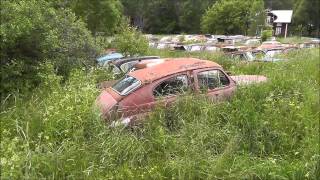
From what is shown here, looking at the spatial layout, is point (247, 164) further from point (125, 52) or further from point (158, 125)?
point (125, 52)

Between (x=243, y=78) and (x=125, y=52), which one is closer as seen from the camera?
(x=243, y=78)

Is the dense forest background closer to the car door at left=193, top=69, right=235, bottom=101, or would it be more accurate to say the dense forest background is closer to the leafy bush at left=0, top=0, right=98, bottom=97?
the leafy bush at left=0, top=0, right=98, bottom=97

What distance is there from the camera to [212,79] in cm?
889

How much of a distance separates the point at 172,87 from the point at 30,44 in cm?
541

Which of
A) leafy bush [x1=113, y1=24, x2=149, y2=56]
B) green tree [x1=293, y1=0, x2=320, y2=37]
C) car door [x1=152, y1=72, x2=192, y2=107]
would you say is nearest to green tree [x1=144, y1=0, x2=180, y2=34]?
green tree [x1=293, y1=0, x2=320, y2=37]

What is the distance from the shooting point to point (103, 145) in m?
6.26

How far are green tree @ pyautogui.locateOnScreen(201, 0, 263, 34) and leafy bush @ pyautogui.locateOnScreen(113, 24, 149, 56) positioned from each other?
39.6 metres

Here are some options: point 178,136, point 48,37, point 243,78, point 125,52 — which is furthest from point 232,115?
point 125,52

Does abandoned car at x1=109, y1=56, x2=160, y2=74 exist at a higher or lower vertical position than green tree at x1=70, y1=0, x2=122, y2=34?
lower

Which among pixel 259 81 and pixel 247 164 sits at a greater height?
pixel 259 81

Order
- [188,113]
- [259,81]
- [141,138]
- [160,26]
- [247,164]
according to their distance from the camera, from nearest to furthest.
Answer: [247,164], [141,138], [188,113], [259,81], [160,26]

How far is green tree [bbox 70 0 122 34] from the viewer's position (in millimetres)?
26891

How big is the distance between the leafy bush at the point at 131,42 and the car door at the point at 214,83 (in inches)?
364

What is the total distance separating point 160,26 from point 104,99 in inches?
A: 2808
